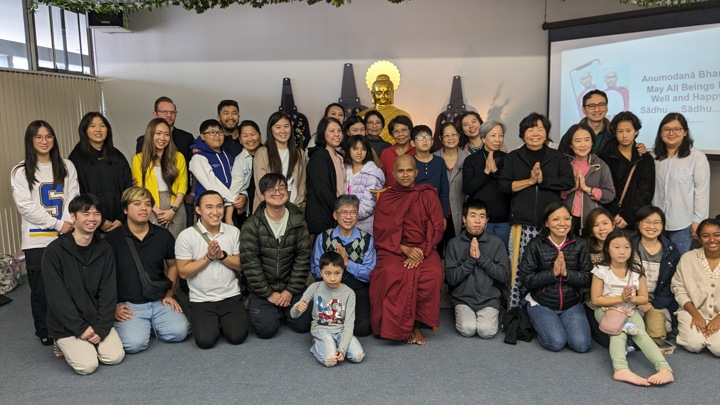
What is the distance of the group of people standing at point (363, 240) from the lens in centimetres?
331

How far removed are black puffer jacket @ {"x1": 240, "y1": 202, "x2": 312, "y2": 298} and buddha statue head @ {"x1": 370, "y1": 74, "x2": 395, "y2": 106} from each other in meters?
2.54

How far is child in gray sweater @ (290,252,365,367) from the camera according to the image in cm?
324

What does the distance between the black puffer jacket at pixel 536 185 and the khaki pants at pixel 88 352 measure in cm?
257

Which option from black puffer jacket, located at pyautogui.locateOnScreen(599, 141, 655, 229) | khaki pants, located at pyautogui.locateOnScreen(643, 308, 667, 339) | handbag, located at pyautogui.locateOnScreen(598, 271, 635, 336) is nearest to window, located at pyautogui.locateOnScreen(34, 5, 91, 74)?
black puffer jacket, located at pyautogui.locateOnScreen(599, 141, 655, 229)

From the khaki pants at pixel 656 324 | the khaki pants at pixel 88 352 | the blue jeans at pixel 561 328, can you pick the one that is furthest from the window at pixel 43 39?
the khaki pants at pixel 656 324

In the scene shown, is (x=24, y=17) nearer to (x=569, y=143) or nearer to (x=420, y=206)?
(x=420, y=206)

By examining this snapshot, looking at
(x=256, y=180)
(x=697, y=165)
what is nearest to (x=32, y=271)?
(x=256, y=180)

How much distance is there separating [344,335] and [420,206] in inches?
39.0

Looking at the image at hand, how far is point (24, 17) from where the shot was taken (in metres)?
5.23

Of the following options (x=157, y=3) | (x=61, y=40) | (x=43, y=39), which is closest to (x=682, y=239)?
(x=157, y=3)

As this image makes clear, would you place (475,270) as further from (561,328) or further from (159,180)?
(159,180)

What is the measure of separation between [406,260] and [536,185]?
0.98 m

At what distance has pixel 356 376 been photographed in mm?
3018

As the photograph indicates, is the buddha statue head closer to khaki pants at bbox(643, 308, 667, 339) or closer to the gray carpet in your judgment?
the gray carpet
